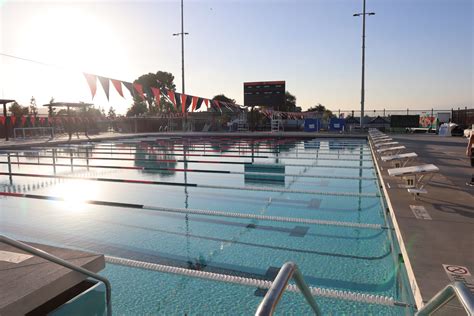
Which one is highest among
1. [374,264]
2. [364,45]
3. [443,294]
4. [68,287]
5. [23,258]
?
[364,45]

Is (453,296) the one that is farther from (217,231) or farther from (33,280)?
(217,231)

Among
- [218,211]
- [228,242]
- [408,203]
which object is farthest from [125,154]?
[408,203]

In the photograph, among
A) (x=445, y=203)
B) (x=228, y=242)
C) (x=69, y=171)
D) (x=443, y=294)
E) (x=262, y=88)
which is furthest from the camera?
(x=262, y=88)

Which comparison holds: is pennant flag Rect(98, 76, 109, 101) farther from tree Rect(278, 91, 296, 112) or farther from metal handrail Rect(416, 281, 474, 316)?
tree Rect(278, 91, 296, 112)

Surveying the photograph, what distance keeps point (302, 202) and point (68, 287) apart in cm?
406

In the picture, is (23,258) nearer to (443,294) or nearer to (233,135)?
(443,294)

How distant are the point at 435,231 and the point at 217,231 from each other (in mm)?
2432

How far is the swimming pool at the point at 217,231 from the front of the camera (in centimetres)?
287

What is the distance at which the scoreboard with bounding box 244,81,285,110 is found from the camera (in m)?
21.5

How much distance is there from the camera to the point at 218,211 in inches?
208

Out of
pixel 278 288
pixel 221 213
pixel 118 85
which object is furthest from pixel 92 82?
pixel 278 288

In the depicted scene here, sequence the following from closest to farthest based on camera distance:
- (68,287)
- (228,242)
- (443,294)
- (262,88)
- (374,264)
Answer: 1. (443,294)
2. (68,287)
3. (374,264)
4. (228,242)
5. (262,88)

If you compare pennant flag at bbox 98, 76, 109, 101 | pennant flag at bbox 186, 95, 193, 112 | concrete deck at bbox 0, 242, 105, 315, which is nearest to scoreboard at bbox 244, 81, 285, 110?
pennant flag at bbox 186, 95, 193, 112

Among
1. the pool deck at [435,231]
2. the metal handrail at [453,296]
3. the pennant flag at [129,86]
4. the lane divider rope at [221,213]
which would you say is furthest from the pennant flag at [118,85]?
the metal handrail at [453,296]
